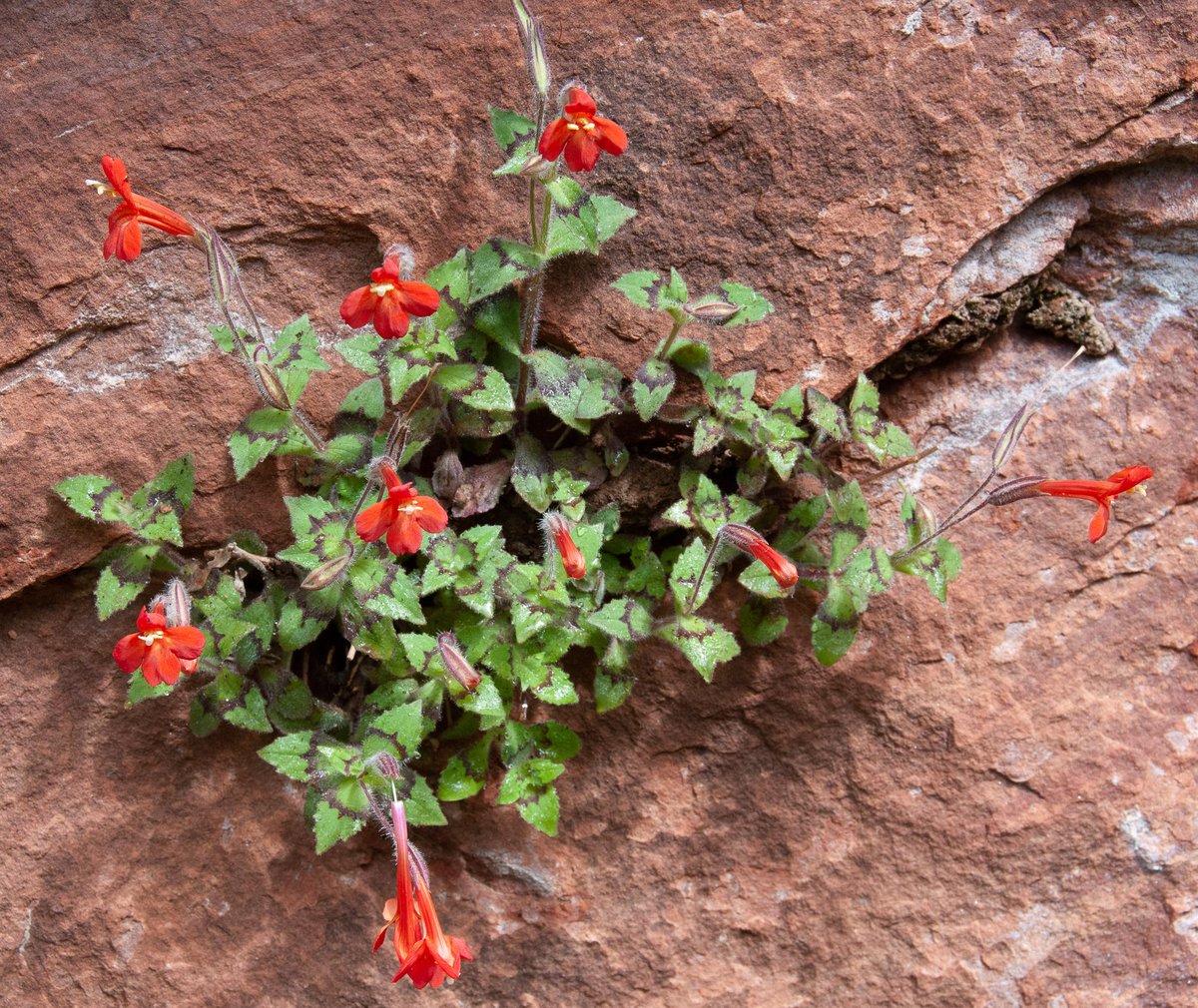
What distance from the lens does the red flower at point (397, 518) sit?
257 cm

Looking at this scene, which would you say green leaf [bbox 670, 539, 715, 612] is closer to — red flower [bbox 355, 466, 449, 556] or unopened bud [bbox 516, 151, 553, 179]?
red flower [bbox 355, 466, 449, 556]

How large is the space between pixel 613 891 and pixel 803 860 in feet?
1.82

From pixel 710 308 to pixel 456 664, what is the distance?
1.12 metres

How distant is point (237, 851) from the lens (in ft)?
10.7

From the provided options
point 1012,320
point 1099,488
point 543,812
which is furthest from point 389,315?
point 1012,320

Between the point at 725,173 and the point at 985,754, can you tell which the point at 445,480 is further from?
the point at 985,754

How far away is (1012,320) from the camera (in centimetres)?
342

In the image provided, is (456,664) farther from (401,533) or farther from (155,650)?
(155,650)

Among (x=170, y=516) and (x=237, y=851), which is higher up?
(x=170, y=516)

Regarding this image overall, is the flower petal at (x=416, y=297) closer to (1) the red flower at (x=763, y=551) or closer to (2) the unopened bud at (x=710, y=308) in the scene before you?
(2) the unopened bud at (x=710, y=308)

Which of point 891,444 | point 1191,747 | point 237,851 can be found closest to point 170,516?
point 237,851

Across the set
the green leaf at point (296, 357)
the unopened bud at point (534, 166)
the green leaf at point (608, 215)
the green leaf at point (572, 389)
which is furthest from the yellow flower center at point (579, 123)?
the green leaf at point (296, 357)

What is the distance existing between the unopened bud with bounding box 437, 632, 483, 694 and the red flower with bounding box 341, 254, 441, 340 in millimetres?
799

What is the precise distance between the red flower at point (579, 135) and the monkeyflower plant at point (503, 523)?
0.45 feet
